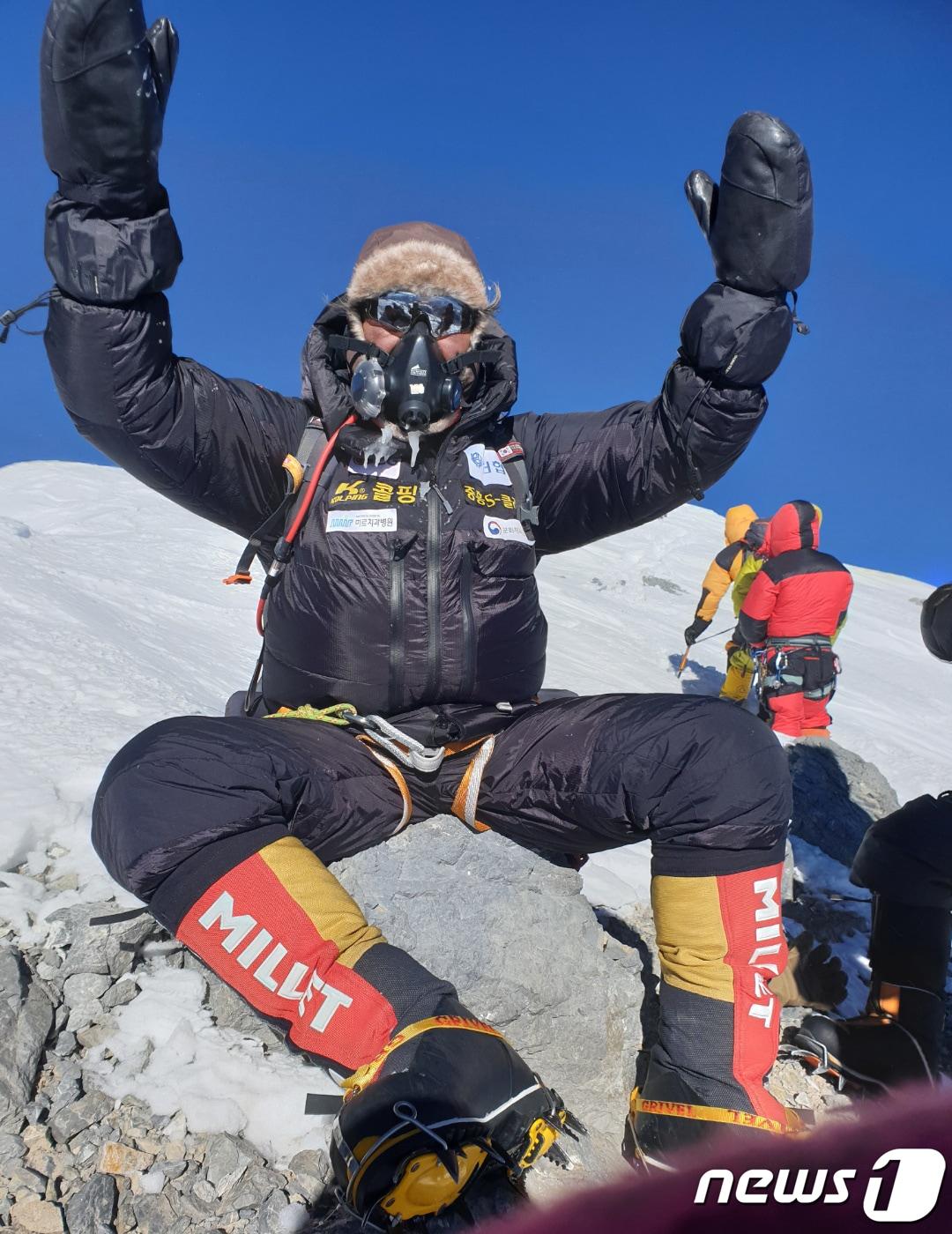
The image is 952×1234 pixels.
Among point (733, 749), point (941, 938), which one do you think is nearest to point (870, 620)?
point (941, 938)

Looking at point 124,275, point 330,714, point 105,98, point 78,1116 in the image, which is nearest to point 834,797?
point 330,714

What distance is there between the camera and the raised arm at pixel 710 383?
2414 millimetres

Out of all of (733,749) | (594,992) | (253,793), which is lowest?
(594,992)

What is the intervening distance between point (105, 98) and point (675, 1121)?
2822 mm

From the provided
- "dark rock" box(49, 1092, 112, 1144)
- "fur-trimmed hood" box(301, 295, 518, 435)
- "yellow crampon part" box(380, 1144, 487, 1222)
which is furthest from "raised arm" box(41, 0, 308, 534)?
"yellow crampon part" box(380, 1144, 487, 1222)

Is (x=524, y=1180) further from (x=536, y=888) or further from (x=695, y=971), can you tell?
(x=536, y=888)

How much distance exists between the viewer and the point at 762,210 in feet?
7.89

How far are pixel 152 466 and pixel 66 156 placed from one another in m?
0.84

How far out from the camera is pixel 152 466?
8.48ft

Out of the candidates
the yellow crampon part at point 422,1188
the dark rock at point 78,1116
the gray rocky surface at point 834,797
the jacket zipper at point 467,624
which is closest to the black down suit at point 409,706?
the jacket zipper at point 467,624

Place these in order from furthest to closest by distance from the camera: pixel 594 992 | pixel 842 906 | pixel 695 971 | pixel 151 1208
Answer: pixel 842 906
pixel 594 992
pixel 695 971
pixel 151 1208

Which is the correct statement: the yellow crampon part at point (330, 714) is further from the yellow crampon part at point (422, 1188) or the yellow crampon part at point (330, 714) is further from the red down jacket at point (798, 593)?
the red down jacket at point (798, 593)

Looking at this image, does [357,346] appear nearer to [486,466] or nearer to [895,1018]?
[486,466]

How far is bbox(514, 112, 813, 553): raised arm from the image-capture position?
7.92ft
